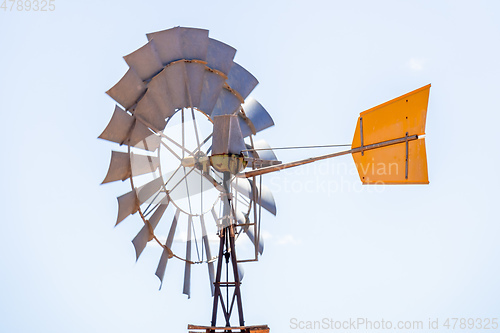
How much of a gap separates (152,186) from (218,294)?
1.77 meters

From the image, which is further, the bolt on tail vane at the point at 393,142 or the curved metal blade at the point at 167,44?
the curved metal blade at the point at 167,44

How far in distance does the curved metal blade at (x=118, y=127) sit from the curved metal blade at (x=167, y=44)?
42.4 inches

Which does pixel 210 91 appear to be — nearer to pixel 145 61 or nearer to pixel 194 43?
pixel 194 43

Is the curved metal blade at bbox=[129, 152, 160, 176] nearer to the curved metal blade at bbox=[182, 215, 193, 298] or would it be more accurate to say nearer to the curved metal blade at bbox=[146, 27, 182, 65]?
the curved metal blade at bbox=[182, 215, 193, 298]

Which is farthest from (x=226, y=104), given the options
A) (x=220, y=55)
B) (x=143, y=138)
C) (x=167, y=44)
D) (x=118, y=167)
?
(x=118, y=167)

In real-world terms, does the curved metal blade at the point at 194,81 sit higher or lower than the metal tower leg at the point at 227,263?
higher

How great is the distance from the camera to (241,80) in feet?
40.4

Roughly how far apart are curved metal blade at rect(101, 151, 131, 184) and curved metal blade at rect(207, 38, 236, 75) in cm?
204

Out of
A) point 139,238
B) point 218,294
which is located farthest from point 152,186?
point 218,294

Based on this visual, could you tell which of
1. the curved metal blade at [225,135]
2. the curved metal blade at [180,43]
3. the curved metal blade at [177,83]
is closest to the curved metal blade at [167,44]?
the curved metal blade at [180,43]

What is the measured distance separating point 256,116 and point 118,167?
2.88m

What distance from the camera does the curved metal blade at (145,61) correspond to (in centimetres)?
1096

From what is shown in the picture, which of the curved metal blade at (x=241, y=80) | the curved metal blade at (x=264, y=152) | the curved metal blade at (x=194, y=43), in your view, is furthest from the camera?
the curved metal blade at (x=264, y=152)

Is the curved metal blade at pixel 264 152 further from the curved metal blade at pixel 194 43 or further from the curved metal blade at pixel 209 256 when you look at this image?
the curved metal blade at pixel 194 43
